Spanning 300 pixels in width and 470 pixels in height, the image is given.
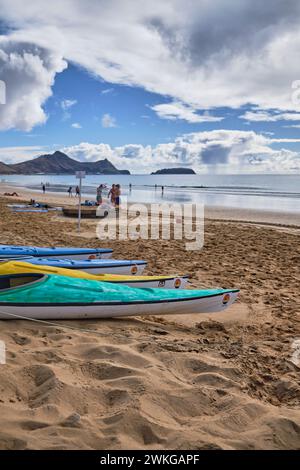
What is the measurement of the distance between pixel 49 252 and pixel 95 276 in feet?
7.29

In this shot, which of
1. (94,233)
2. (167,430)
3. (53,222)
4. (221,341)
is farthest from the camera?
(53,222)

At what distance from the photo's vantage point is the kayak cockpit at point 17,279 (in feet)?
15.0

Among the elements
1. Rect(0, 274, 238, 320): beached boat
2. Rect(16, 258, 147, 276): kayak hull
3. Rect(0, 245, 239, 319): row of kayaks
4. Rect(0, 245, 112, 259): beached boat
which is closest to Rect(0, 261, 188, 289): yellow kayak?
Rect(0, 245, 239, 319): row of kayaks

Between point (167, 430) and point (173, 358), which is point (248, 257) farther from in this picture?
point (167, 430)

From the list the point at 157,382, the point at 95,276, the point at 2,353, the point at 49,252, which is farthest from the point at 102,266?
the point at 157,382

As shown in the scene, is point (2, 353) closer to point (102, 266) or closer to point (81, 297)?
point (81, 297)

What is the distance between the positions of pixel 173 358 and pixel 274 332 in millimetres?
1706

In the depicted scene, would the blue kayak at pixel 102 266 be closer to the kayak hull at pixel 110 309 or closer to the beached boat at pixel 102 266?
the beached boat at pixel 102 266

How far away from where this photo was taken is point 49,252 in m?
7.23

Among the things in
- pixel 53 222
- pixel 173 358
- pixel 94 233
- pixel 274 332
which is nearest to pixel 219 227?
pixel 94 233

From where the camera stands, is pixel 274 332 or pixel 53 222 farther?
pixel 53 222

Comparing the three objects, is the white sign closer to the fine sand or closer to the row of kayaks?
the fine sand
